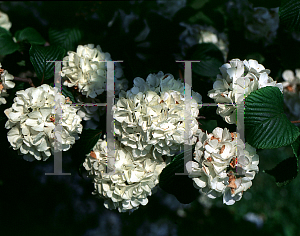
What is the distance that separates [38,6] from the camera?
6.88 ft

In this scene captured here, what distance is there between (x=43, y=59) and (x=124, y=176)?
1.96 ft

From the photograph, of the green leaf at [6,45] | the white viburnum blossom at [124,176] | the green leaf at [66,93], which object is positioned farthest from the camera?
the green leaf at [6,45]

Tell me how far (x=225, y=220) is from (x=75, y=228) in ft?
5.02

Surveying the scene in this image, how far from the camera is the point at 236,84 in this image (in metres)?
0.92

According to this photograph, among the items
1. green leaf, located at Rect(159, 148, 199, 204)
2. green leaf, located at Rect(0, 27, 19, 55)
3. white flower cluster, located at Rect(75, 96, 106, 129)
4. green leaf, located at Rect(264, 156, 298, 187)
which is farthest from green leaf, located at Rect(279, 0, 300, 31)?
green leaf, located at Rect(0, 27, 19, 55)

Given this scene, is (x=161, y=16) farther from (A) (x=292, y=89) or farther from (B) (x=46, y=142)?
(B) (x=46, y=142)

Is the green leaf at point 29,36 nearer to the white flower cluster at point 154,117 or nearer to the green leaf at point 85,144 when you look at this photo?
the green leaf at point 85,144

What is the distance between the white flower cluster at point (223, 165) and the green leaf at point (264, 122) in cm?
5

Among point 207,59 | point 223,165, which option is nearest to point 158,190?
→ point 207,59

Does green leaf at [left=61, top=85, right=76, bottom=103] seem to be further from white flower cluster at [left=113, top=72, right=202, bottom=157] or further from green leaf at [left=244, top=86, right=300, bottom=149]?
green leaf at [left=244, top=86, right=300, bottom=149]

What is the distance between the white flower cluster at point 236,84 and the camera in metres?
0.91

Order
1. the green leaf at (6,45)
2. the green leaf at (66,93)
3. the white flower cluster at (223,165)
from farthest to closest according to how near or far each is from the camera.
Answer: the green leaf at (6,45), the green leaf at (66,93), the white flower cluster at (223,165)

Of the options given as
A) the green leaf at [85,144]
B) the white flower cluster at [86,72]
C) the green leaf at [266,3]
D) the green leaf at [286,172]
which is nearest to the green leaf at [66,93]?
the white flower cluster at [86,72]

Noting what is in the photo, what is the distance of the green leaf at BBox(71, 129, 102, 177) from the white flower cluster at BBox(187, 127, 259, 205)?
40 centimetres
